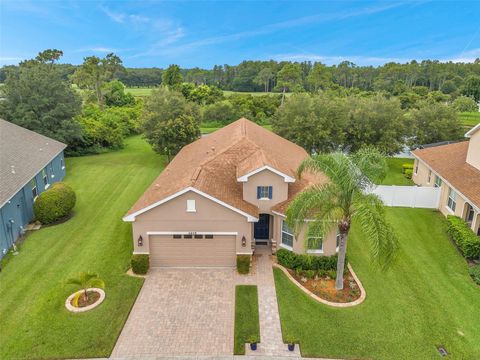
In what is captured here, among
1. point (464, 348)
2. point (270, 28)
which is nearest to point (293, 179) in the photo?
point (464, 348)

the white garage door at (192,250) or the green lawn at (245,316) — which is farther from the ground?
the white garage door at (192,250)

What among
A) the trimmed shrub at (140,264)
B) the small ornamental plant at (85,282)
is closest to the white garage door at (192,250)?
the trimmed shrub at (140,264)

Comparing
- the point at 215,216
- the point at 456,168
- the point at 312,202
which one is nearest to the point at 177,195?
the point at 215,216

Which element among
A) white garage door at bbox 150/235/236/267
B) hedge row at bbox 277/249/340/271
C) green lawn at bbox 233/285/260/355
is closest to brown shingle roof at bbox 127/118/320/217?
white garage door at bbox 150/235/236/267

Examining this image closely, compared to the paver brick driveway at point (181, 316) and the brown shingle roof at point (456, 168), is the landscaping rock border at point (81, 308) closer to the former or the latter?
the paver brick driveway at point (181, 316)

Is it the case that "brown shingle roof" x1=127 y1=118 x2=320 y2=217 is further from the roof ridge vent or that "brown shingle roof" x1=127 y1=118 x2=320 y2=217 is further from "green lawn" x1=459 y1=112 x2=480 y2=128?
"green lawn" x1=459 y1=112 x2=480 y2=128
